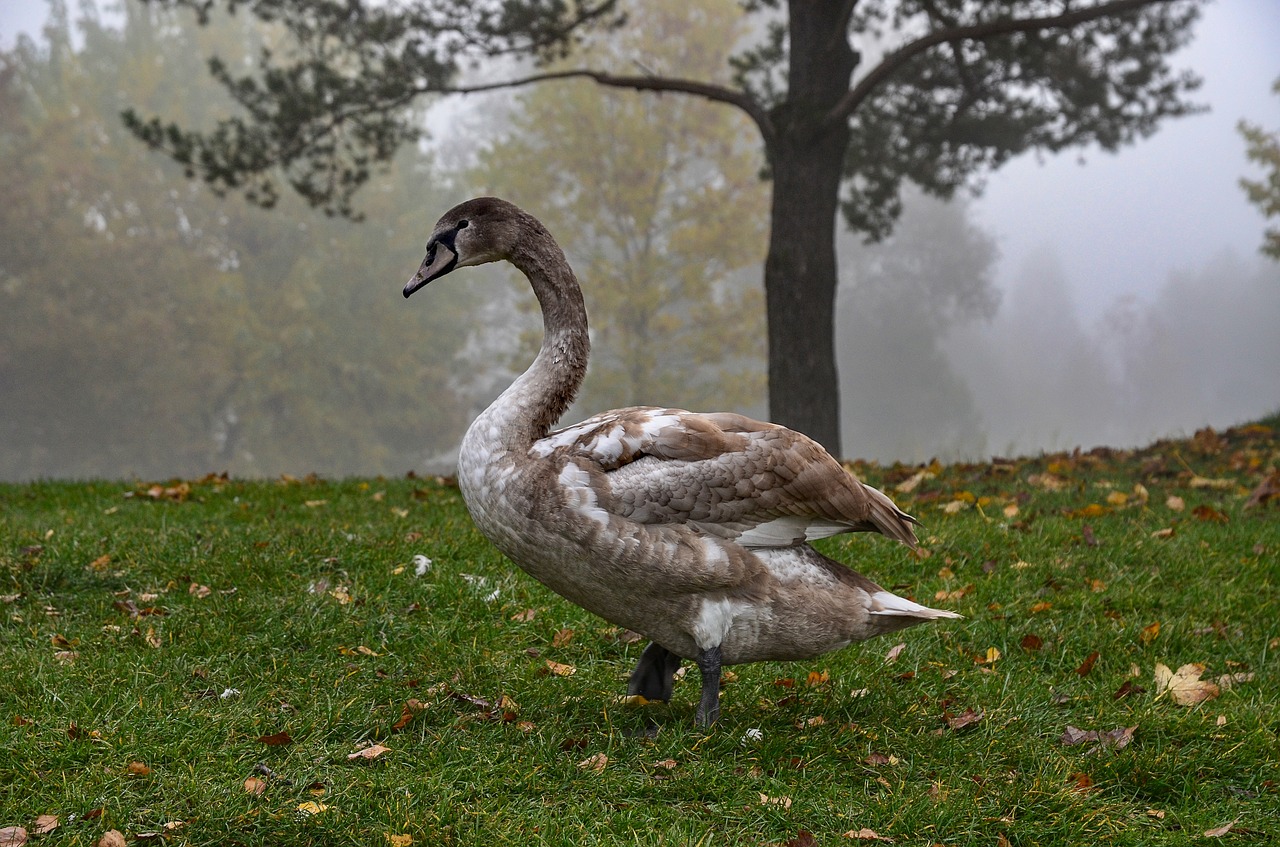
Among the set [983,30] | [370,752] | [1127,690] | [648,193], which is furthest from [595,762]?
[648,193]

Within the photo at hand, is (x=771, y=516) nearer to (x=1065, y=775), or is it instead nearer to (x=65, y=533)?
(x=1065, y=775)

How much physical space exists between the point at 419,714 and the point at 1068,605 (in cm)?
379

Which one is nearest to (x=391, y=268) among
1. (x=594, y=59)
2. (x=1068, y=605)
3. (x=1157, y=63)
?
(x=594, y=59)

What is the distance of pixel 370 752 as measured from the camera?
4188 millimetres

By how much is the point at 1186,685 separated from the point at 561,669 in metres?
3.04

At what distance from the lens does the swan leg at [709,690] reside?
4.26 metres

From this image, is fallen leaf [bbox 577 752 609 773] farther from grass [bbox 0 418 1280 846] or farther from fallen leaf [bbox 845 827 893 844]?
fallen leaf [bbox 845 827 893 844]

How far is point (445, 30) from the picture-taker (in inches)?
564

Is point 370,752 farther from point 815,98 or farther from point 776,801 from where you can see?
point 815,98

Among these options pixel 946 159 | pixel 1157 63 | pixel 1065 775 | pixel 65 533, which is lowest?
pixel 1065 775

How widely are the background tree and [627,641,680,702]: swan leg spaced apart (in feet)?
25.6

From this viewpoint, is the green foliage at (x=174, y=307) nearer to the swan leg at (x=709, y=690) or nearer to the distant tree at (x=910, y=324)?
the distant tree at (x=910, y=324)

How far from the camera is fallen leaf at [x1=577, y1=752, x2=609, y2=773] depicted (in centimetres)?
406

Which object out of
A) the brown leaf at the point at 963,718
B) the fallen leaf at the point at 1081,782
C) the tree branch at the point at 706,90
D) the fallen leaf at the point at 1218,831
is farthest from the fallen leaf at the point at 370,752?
the tree branch at the point at 706,90
